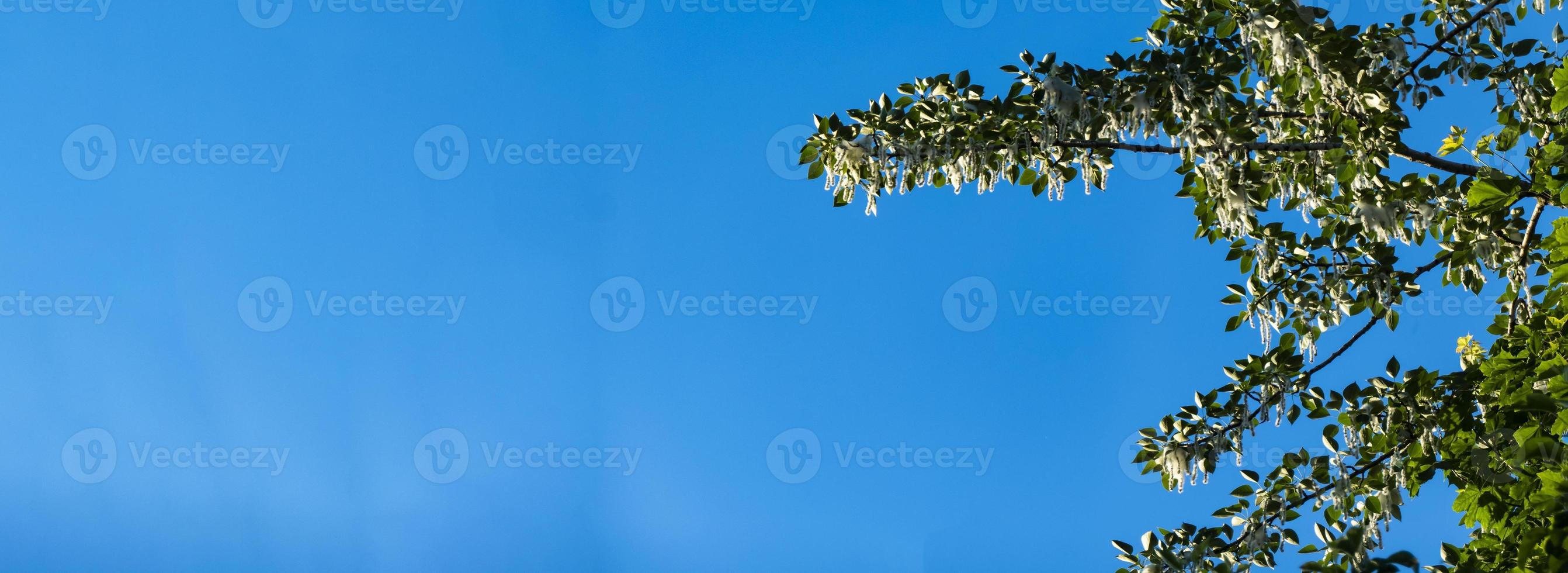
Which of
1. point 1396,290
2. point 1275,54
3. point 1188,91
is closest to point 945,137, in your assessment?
point 1188,91

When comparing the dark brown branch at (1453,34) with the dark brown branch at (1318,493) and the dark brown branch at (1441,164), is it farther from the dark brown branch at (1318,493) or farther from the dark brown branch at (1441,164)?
the dark brown branch at (1318,493)

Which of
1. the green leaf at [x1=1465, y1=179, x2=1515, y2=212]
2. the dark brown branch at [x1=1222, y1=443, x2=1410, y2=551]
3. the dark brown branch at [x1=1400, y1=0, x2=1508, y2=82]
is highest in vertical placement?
the dark brown branch at [x1=1400, y1=0, x2=1508, y2=82]

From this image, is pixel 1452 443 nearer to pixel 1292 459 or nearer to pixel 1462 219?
pixel 1292 459

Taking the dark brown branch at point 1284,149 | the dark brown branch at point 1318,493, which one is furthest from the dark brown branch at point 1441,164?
the dark brown branch at point 1318,493

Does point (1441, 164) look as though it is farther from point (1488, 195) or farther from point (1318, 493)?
point (1318, 493)

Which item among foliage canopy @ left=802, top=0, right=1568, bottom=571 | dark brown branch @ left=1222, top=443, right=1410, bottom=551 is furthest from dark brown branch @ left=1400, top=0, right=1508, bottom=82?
dark brown branch @ left=1222, top=443, right=1410, bottom=551

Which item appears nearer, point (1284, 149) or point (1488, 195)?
point (1488, 195)

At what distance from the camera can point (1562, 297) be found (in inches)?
150

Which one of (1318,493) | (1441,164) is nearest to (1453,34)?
(1441,164)

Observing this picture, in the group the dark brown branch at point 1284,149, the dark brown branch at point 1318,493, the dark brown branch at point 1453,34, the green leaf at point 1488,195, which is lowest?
the dark brown branch at point 1318,493

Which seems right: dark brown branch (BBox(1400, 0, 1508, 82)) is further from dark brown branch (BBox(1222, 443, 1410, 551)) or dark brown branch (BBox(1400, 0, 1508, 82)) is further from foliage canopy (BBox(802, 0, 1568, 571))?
dark brown branch (BBox(1222, 443, 1410, 551))

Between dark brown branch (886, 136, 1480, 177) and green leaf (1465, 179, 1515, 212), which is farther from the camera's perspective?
dark brown branch (886, 136, 1480, 177)

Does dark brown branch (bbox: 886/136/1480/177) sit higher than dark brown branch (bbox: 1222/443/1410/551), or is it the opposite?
dark brown branch (bbox: 886/136/1480/177)

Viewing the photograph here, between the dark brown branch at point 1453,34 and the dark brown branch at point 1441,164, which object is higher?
the dark brown branch at point 1453,34
